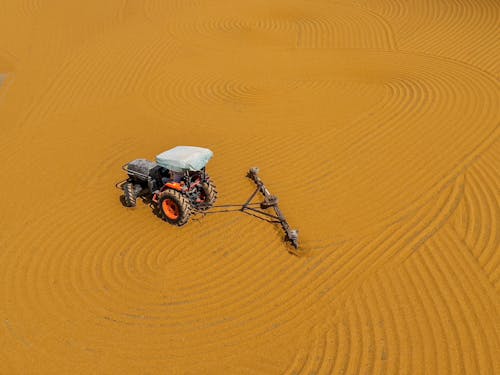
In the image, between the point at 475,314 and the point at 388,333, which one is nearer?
the point at 388,333

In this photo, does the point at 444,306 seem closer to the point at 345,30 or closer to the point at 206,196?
the point at 206,196

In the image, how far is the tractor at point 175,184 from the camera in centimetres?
662

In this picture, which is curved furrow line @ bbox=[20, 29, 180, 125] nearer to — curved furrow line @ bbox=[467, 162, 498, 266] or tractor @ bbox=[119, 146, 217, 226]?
tractor @ bbox=[119, 146, 217, 226]

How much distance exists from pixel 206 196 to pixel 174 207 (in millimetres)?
579

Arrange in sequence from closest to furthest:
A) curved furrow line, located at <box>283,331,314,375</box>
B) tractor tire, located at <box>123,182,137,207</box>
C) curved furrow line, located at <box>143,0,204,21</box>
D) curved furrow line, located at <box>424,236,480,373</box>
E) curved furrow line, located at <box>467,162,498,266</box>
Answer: curved furrow line, located at <box>283,331,314,375</box> → curved furrow line, located at <box>424,236,480,373</box> → curved furrow line, located at <box>467,162,498,266</box> → tractor tire, located at <box>123,182,137,207</box> → curved furrow line, located at <box>143,0,204,21</box>

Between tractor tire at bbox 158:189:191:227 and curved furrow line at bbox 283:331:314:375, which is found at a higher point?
tractor tire at bbox 158:189:191:227

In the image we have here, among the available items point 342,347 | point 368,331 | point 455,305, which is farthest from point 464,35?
point 342,347

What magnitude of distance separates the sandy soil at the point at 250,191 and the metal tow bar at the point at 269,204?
0.65ft

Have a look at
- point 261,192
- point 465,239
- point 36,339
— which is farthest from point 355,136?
point 36,339

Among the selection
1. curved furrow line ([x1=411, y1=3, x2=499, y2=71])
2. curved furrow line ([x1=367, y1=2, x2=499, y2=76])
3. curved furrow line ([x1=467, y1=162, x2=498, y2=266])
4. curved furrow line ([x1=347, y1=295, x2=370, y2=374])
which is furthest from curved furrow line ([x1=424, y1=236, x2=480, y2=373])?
curved furrow line ([x1=411, y1=3, x2=499, y2=71])

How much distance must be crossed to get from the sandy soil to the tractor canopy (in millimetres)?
1055

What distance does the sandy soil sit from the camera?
5.26m

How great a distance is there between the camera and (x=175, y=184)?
675cm

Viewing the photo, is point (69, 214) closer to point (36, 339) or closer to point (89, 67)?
point (36, 339)
